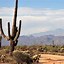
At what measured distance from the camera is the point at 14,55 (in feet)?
102

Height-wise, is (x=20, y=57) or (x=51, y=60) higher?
(x=20, y=57)

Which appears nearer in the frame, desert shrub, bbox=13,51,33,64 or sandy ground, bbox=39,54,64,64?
desert shrub, bbox=13,51,33,64

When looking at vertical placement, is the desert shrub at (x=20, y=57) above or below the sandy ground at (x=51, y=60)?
above

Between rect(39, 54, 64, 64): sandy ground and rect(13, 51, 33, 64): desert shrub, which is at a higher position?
rect(13, 51, 33, 64): desert shrub

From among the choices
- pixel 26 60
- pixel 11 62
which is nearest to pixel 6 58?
pixel 11 62

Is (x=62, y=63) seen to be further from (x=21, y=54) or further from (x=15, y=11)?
(x=15, y=11)

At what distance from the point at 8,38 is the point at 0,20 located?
1987 mm

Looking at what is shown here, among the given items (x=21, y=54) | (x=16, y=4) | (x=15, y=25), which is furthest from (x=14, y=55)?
(x=16, y=4)

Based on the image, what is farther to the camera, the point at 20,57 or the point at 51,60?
the point at 51,60

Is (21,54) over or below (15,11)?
below

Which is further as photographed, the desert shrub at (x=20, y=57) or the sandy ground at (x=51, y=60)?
the sandy ground at (x=51, y=60)

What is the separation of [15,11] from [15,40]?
9.47ft

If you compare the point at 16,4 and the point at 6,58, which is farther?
the point at 6,58

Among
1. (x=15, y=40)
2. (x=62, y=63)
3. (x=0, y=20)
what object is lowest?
(x=62, y=63)
